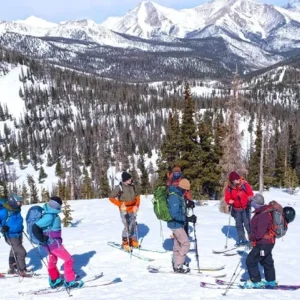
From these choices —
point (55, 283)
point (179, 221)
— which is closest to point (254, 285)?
point (179, 221)

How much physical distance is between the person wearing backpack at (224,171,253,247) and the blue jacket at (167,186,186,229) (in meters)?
2.61

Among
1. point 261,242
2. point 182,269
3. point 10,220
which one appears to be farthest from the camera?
point 10,220

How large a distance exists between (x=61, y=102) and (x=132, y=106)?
36.6 m

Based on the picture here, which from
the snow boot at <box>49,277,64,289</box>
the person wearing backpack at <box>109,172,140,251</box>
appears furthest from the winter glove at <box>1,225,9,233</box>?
the person wearing backpack at <box>109,172,140,251</box>

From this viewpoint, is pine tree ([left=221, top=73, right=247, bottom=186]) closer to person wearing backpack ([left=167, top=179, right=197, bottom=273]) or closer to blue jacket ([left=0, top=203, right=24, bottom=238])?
person wearing backpack ([left=167, top=179, right=197, bottom=273])

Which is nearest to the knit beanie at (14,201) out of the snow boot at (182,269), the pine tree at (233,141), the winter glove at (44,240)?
the winter glove at (44,240)

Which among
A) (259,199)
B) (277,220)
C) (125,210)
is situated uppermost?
(259,199)

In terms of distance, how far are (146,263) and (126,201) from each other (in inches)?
68.5

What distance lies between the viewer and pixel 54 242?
7.52 metres

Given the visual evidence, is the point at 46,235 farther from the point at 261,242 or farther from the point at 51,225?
the point at 261,242

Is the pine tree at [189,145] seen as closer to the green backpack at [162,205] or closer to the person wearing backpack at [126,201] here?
the person wearing backpack at [126,201]

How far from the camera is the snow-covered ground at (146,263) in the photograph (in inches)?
282

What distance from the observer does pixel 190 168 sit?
100ft

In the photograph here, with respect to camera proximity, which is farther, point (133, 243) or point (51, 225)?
point (133, 243)
